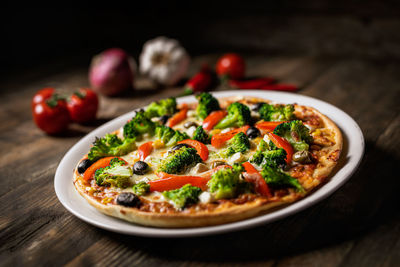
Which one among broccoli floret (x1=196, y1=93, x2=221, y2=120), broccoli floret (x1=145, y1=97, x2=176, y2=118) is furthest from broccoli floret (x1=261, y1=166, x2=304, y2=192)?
broccoli floret (x1=145, y1=97, x2=176, y2=118)

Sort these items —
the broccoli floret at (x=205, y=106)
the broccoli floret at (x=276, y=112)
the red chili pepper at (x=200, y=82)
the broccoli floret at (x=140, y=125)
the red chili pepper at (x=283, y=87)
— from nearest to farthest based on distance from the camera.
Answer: the broccoli floret at (x=276, y=112) → the broccoli floret at (x=140, y=125) → the broccoli floret at (x=205, y=106) → the red chili pepper at (x=283, y=87) → the red chili pepper at (x=200, y=82)

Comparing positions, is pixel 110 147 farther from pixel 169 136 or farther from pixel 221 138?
pixel 221 138

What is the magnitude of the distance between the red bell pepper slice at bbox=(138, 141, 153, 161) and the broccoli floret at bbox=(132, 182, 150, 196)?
→ 1.63 ft

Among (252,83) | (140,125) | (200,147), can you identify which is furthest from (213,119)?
(252,83)

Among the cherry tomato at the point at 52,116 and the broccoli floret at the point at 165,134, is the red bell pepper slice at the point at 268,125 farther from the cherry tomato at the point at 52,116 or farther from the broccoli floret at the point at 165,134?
the cherry tomato at the point at 52,116

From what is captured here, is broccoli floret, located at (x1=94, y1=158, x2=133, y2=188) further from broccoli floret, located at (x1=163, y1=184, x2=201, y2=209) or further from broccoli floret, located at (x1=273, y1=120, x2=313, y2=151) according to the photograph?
broccoli floret, located at (x1=273, y1=120, x2=313, y2=151)

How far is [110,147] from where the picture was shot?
362cm

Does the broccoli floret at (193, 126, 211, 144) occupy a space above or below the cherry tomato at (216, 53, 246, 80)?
above

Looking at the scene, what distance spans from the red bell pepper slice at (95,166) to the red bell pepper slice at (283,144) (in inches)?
53.6

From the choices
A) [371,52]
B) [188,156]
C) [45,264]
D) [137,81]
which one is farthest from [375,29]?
[45,264]

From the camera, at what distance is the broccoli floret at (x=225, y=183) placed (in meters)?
2.75

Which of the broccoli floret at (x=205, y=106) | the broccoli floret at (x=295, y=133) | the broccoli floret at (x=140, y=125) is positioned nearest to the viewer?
the broccoli floret at (x=295, y=133)

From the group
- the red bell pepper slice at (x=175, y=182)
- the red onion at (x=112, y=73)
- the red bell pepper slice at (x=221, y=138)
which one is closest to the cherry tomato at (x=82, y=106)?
the red onion at (x=112, y=73)

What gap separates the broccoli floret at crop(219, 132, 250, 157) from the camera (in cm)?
324
